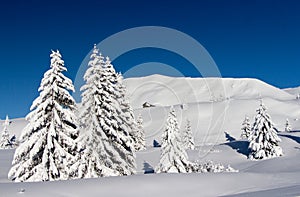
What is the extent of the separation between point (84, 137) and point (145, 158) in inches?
1409

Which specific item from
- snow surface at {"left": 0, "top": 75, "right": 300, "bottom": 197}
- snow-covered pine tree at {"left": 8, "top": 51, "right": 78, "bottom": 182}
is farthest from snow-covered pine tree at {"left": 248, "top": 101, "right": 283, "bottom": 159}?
snow-covered pine tree at {"left": 8, "top": 51, "right": 78, "bottom": 182}

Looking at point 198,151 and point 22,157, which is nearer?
point 22,157

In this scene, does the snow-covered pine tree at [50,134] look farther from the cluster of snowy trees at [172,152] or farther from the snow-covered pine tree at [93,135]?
the cluster of snowy trees at [172,152]

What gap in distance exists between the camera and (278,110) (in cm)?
17288

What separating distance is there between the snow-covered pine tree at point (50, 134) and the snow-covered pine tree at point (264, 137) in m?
38.2

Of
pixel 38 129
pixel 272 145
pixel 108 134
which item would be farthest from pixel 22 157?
pixel 272 145

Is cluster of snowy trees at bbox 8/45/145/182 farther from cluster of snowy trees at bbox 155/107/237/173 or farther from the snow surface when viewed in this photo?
cluster of snowy trees at bbox 155/107/237/173

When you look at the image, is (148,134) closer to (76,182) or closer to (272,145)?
(272,145)

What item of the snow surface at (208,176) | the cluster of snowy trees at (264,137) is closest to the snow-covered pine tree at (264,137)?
the cluster of snowy trees at (264,137)

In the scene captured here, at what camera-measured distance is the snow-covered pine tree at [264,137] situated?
54969mm

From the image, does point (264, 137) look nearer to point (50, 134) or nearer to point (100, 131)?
point (100, 131)

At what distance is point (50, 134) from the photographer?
73.0ft

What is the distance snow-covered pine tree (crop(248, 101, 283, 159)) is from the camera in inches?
2164

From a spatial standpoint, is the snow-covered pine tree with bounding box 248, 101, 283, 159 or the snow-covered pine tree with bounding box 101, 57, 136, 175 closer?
the snow-covered pine tree with bounding box 101, 57, 136, 175
